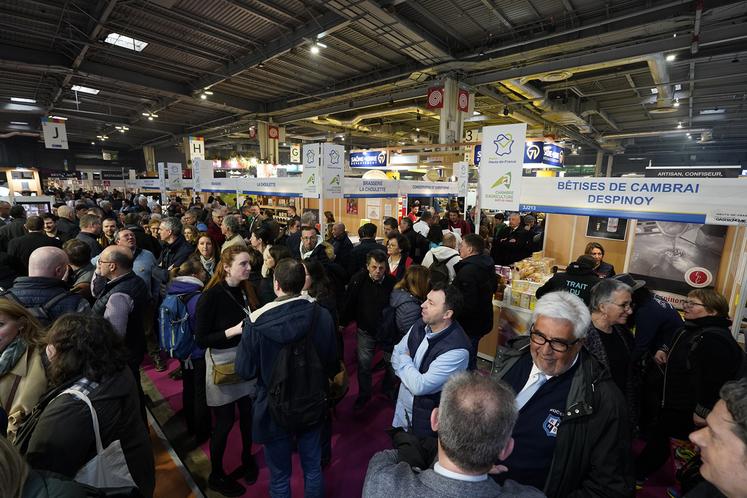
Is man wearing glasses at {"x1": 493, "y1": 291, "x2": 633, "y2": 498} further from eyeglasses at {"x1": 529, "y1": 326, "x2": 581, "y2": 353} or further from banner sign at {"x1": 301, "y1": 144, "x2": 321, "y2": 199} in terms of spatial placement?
banner sign at {"x1": 301, "y1": 144, "x2": 321, "y2": 199}

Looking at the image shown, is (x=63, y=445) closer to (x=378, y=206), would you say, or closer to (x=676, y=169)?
(x=676, y=169)

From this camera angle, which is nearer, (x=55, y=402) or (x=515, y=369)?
(x=55, y=402)

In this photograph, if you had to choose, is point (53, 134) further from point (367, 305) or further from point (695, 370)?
point (695, 370)

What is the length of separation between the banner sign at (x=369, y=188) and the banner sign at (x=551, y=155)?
4627mm

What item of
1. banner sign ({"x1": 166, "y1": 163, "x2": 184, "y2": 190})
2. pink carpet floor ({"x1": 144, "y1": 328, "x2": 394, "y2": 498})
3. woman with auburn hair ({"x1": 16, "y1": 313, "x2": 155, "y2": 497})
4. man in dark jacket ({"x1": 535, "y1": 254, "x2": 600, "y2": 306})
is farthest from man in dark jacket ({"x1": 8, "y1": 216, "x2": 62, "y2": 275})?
banner sign ({"x1": 166, "y1": 163, "x2": 184, "y2": 190})

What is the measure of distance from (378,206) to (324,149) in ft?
21.2

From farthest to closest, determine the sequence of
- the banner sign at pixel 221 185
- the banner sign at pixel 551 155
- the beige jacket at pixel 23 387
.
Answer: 1. the banner sign at pixel 551 155
2. the banner sign at pixel 221 185
3. the beige jacket at pixel 23 387

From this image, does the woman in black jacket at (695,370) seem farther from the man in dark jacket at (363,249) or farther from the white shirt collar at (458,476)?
the man in dark jacket at (363,249)

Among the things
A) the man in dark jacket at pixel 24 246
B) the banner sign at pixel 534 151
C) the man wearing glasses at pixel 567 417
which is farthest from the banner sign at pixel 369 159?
the man wearing glasses at pixel 567 417

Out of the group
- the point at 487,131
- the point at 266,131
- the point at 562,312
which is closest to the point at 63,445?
the point at 562,312

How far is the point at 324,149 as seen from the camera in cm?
514

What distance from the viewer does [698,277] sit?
5059 millimetres

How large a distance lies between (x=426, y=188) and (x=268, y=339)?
9093mm

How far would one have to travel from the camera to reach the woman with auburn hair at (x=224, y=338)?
2254mm
